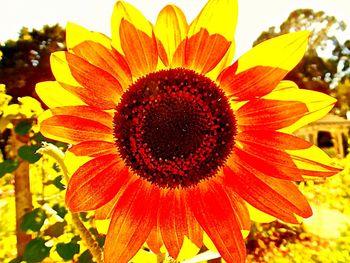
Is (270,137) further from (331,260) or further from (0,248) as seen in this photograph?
(0,248)

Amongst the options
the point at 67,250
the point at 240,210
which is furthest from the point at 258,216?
the point at 67,250

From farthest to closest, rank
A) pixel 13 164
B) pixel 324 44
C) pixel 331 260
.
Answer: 1. pixel 324 44
2. pixel 331 260
3. pixel 13 164

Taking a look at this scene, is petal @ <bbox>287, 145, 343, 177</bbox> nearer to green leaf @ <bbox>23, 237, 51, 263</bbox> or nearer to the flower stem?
the flower stem

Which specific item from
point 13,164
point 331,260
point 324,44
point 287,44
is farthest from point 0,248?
point 324,44

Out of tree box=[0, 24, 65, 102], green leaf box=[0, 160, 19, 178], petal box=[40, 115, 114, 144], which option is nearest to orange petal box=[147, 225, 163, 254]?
petal box=[40, 115, 114, 144]

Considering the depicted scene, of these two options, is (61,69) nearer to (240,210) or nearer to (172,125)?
(172,125)

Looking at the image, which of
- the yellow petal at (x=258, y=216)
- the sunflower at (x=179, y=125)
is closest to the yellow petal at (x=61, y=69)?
the sunflower at (x=179, y=125)
